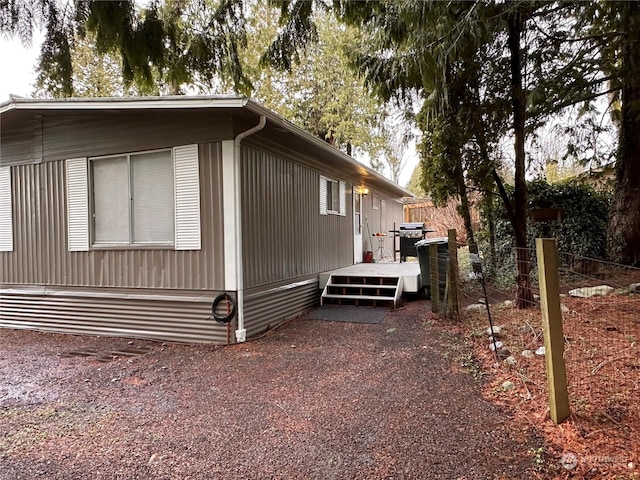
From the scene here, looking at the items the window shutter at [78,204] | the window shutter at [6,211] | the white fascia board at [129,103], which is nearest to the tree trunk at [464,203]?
the white fascia board at [129,103]

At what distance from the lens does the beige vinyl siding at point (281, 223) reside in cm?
502

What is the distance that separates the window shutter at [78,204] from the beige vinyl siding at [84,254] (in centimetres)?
12

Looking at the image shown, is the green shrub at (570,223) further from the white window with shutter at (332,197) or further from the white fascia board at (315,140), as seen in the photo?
the white window with shutter at (332,197)

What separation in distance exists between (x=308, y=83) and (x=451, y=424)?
13751mm

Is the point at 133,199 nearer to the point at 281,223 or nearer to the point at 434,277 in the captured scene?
the point at 281,223

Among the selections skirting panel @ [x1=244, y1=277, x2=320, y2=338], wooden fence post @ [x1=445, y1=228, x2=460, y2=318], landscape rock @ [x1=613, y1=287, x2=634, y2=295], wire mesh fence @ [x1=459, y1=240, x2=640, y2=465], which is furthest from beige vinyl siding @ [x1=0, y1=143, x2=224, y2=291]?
landscape rock @ [x1=613, y1=287, x2=634, y2=295]

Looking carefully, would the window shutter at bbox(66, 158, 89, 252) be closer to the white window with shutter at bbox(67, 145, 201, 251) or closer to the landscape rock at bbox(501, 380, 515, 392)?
the white window with shutter at bbox(67, 145, 201, 251)

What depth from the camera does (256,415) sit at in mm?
2805

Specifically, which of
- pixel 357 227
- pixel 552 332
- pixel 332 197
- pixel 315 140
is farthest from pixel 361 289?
pixel 552 332

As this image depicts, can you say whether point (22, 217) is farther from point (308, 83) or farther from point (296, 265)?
point (308, 83)

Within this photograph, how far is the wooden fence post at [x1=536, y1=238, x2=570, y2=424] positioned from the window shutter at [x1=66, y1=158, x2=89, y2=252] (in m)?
5.37

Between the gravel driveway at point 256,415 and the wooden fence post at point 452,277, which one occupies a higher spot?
the wooden fence post at point 452,277

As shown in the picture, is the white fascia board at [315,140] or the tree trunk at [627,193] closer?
the white fascia board at [315,140]

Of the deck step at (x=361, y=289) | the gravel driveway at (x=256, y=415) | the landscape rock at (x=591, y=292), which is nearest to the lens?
the gravel driveway at (x=256, y=415)
